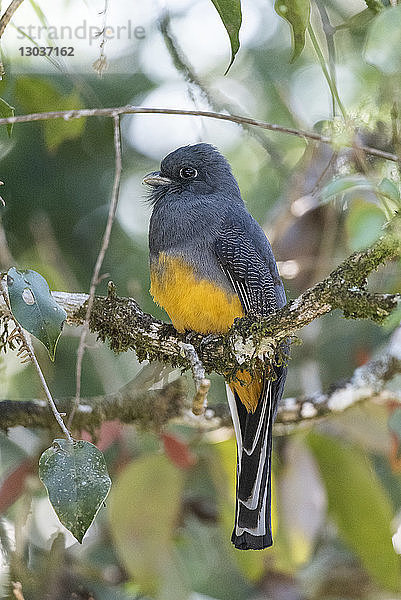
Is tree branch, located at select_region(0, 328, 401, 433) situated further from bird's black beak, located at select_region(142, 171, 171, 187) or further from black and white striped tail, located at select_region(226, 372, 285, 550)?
bird's black beak, located at select_region(142, 171, 171, 187)

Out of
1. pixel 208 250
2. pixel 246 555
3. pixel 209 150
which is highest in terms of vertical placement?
pixel 209 150

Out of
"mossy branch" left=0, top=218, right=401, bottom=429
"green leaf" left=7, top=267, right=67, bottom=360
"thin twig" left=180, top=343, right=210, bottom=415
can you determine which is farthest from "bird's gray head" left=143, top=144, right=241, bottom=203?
"green leaf" left=7, top=267, right=67, bottom=360

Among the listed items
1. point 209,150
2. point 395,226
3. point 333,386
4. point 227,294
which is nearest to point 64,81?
point 209,150

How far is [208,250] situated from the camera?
3.19m

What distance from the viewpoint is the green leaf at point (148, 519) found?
322cm

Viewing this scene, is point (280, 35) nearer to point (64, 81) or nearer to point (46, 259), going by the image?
point (64, 81)

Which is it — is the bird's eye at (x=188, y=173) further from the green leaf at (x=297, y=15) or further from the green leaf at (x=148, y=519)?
the green leaf at (x=297, y=15)

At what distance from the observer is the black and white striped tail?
2.84 metres

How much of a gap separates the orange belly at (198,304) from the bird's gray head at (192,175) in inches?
18.3

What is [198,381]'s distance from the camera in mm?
2324

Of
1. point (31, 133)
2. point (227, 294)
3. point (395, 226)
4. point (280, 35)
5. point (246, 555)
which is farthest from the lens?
point (280, 35)

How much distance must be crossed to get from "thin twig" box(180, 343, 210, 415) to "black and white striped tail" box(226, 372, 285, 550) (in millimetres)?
574

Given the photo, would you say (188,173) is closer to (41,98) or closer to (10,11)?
(41,98)

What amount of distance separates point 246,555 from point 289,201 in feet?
6.38
